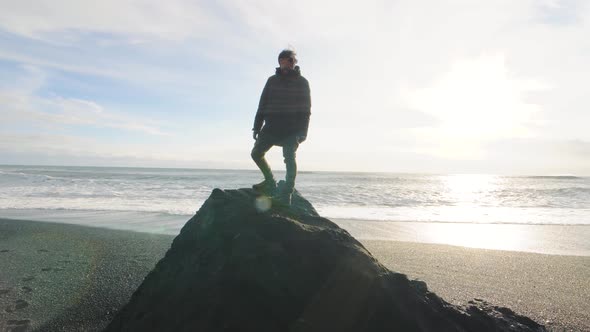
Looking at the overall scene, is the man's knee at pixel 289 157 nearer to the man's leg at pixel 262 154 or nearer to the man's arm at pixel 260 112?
the man's leg at pixel 262 154

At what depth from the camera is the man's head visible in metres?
4.52

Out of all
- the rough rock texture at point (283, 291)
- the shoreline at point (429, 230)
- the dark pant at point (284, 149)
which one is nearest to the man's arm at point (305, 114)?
the dark pant at point (284, 149)

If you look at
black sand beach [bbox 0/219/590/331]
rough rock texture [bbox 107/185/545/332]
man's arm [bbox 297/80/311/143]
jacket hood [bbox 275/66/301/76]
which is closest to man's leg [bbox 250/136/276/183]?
man's arm [bbox 297/80/311/143]

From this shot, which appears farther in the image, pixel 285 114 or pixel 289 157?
pixel 289 157

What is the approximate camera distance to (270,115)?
4.64 meters

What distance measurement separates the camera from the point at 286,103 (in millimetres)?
4602

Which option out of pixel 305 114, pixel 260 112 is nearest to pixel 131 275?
pixel 260 112

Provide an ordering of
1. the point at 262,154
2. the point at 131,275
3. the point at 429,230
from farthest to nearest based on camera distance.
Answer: the point at 429,230, the point at 131,275, the point at 262,154

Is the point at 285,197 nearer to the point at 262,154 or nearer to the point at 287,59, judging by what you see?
the point at 262,154

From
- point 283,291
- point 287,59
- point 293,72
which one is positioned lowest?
point 283,291

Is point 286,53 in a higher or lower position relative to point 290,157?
higher

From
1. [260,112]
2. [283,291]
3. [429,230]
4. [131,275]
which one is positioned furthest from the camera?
[429,230]

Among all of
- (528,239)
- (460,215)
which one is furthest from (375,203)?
(528,239)

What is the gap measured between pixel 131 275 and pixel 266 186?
2351 millimetres
